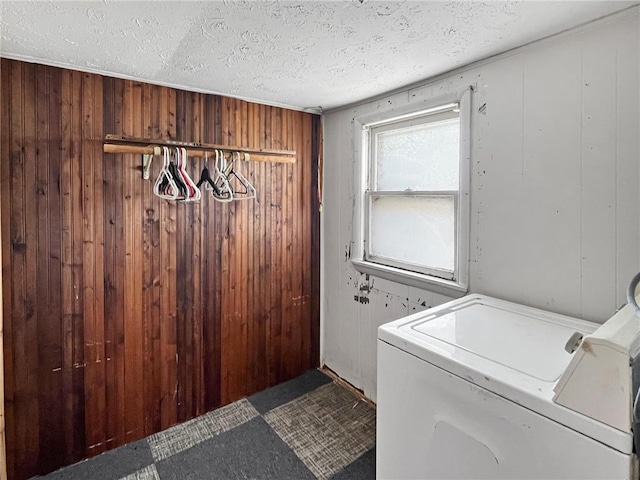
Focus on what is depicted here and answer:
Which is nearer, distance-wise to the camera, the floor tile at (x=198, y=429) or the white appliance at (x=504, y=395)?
the white appliance at (x=504, y=395)

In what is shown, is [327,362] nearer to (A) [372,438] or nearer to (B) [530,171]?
(A) [372,438]

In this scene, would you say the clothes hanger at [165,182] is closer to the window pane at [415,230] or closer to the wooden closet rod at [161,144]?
the wooden closet rod at [161,144]

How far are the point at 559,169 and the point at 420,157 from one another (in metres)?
0.80

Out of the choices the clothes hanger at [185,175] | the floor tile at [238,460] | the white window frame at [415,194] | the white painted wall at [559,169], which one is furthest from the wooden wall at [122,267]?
the white painted wall at [559,169]

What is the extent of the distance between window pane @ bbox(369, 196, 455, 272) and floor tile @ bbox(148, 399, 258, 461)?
1402 mm

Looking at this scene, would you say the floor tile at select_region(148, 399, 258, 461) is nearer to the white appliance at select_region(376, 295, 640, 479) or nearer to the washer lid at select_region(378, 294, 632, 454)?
the white appliance at select_region(376, 295, 640, 479)

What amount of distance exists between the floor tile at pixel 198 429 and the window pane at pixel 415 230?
1.40 m

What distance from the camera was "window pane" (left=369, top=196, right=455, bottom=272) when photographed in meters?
2.02

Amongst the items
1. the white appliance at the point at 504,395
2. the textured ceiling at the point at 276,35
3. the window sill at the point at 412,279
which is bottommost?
the white appliance at the point at 504,395

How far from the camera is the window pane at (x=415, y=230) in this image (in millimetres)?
2023

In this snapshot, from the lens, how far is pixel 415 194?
7.02 ft

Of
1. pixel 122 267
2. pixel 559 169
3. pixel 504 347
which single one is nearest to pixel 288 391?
pixel 122 267

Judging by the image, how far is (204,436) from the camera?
6.97ft

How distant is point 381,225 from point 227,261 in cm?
108
